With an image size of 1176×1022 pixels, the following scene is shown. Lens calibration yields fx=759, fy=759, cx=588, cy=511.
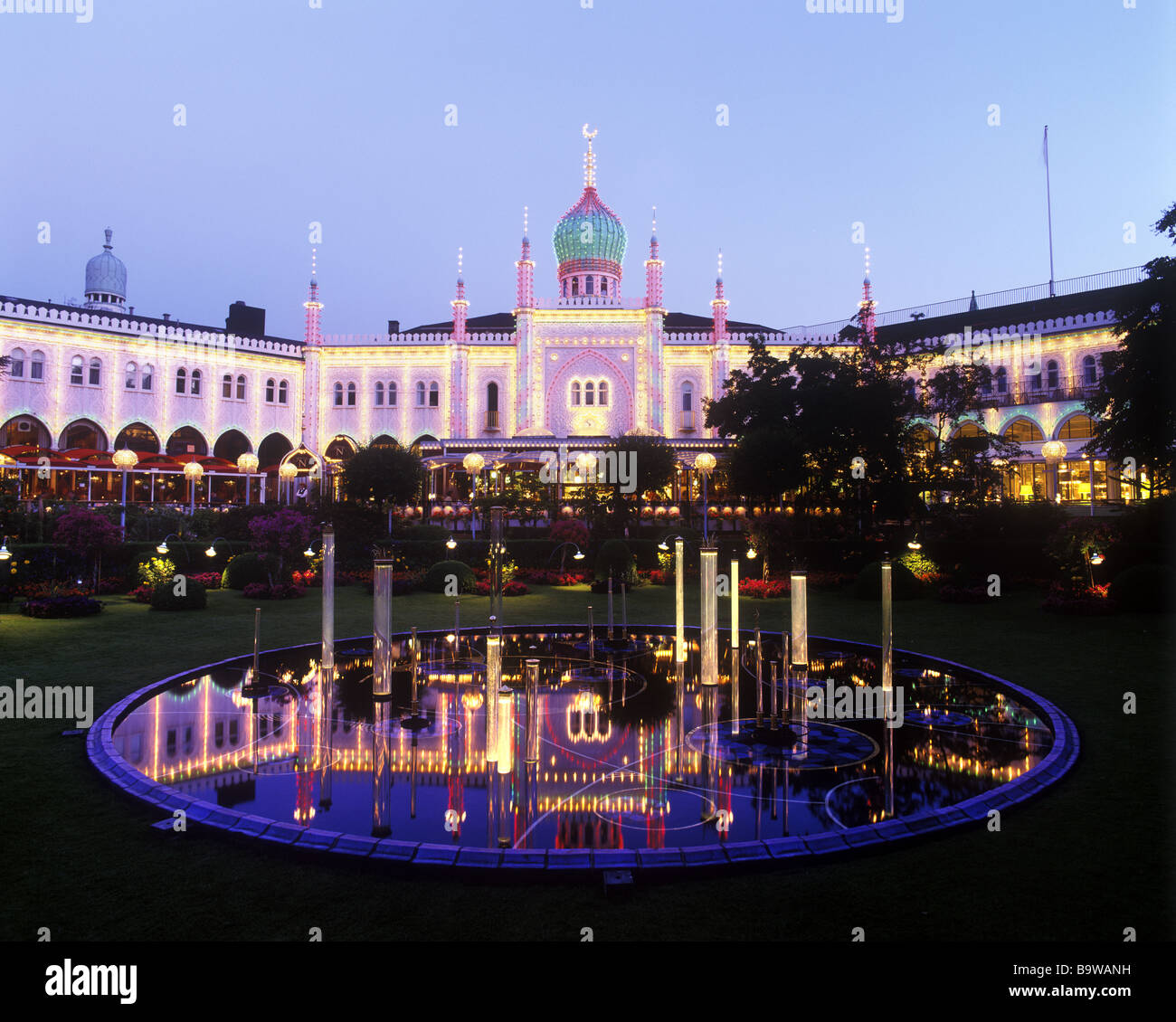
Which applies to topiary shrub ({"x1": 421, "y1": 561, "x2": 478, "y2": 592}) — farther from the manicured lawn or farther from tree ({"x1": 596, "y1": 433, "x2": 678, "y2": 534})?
the manicured lawn

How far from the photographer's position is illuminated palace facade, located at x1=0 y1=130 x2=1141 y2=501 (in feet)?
120

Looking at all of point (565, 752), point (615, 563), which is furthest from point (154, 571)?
point (565, 752)

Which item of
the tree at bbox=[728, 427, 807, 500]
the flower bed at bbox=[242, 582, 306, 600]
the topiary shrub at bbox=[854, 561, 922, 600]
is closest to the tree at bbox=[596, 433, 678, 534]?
the tree at bbox=[728, 427, 807, 500]

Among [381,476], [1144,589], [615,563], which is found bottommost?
[1144,589]

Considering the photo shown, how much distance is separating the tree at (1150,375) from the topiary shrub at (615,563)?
43.3ft

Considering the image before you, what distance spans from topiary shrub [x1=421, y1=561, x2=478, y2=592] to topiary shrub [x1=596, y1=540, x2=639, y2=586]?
140 inches

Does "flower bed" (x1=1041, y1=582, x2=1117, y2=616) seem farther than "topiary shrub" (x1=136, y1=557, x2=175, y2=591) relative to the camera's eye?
No

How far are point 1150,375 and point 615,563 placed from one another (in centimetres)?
1420

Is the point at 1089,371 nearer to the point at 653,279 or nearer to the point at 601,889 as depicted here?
the point at 653,279

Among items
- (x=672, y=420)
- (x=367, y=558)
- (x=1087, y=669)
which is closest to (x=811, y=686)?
(x=1087, y=669)

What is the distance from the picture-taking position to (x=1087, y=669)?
11.0m

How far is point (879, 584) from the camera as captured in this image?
1966cm

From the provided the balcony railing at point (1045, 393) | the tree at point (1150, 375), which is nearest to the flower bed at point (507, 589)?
the tree at point (1150, 375)
